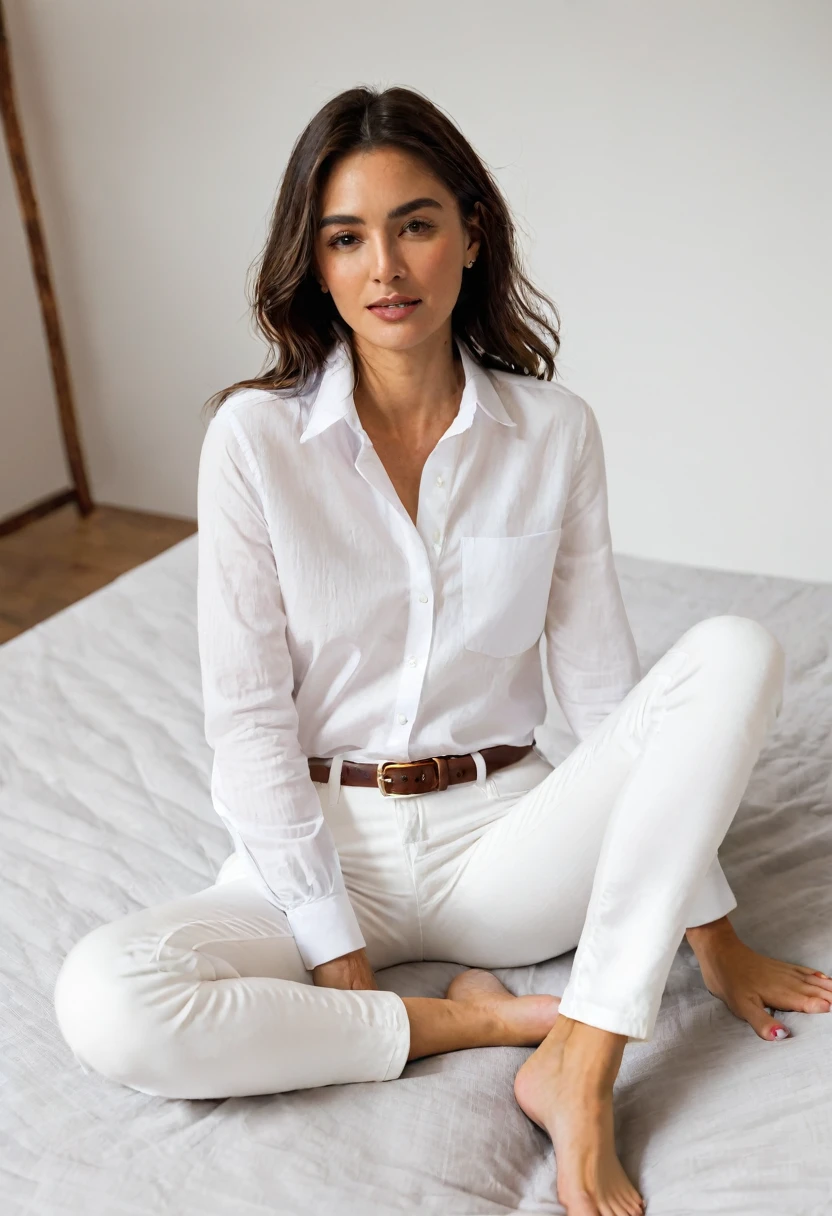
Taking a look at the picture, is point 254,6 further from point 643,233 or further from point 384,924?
point 384,924

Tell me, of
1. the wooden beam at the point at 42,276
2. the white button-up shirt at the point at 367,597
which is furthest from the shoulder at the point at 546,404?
the wooden beam at the point at 42,276

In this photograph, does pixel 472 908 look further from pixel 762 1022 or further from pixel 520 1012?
pixel 762 1022

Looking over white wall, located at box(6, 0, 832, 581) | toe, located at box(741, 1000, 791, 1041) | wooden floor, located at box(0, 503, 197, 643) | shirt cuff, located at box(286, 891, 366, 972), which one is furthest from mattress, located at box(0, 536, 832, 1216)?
wooden floor, located at box(0, 503, 197, 643)

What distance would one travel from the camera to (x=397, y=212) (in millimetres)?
1255

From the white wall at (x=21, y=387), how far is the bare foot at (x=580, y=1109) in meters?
2.90

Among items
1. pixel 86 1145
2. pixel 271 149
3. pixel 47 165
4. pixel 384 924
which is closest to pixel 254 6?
pixel 271 149

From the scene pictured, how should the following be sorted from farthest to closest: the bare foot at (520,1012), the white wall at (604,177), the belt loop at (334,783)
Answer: the white wall at (604,177) → the belt loop at (334,783) → the bare foot at (520,1012)

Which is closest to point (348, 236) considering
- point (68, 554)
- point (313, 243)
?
point (313, 243)

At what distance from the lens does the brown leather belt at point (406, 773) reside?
1.33 m

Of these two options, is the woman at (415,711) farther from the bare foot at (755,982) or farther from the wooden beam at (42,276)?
the wooden beam at (42,276)

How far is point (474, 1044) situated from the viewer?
1.24m

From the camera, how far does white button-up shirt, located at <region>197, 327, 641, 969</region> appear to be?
1.27 meters

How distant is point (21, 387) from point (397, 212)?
2605mm

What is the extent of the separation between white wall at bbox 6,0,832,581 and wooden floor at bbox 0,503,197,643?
21.6 inches
